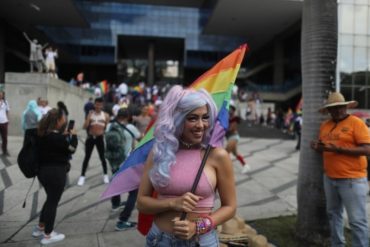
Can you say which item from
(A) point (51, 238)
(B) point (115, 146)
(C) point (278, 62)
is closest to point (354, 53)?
(C) point (278, 62)

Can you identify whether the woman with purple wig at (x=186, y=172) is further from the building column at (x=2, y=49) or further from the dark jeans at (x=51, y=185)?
the building column at (x=2, y=49)

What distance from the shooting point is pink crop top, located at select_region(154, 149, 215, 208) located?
2.12 metres

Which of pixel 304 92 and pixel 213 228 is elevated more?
pixel 304 92

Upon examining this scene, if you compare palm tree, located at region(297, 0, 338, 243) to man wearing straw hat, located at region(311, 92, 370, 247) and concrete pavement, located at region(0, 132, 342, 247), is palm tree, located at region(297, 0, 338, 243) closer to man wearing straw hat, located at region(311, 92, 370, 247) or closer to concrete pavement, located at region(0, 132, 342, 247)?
man wearing straw hat, located at region(311, 92, 370, 247)

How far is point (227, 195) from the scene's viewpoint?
222 cm

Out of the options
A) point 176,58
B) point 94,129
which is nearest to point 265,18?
point 176,58

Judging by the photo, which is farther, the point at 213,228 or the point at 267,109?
the point at 267,109

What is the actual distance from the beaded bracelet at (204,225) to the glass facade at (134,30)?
42322 millimetres

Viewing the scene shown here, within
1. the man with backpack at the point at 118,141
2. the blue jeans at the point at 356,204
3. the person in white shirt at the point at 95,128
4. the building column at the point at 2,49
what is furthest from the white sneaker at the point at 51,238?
the building column at the point at 2,49

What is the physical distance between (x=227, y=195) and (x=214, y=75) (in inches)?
42.3

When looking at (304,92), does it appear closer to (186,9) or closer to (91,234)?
(91,234)

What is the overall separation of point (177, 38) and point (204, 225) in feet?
148

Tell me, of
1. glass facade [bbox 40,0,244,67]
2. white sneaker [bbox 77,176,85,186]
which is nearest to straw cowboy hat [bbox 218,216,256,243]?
white sneaker [bbox 77,176,85,186]

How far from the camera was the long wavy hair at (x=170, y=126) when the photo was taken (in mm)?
2111
